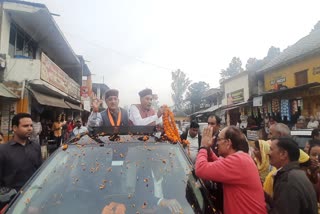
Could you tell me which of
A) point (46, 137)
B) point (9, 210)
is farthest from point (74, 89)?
point (9, 210)

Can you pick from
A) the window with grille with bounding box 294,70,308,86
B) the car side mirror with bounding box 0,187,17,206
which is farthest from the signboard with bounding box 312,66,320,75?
the car side mirror with bounding box 0,187,17,206

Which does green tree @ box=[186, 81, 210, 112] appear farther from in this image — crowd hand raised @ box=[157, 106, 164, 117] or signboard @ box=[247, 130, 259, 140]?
crowd hand raised @ box=[157, 106, 164, 117]

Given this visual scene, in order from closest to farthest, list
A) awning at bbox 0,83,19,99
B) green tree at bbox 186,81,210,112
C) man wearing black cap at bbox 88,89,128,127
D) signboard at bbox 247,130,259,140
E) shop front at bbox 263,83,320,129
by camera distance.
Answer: man wearing black cap at bbox 88,89,128,127 → awning at bbox 0,83,19,99 → shop front at bbox 263,83,320,129 → signboard at bbox 247,130,259,140 → green tree at bbox 186,81,210,112

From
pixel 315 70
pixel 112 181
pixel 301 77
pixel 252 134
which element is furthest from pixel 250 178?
pixel 301 77

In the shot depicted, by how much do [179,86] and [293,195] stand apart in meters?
59.1

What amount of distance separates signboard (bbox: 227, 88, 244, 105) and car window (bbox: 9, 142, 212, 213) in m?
22.4

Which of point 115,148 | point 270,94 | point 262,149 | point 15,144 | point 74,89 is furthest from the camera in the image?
point 74,89

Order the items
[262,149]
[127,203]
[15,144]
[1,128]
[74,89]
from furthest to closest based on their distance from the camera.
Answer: [74,89] → [1,128] → [262,149] → [15,144] → [127,203]

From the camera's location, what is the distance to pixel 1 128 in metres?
11.1

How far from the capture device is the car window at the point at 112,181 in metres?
2.46

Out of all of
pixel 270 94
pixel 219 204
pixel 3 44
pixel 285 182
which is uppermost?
pixel 3 44

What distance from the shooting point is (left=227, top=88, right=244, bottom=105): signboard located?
24.6 metres

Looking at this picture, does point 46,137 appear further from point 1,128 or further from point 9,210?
point 9,210

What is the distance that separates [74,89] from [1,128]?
766 cm
